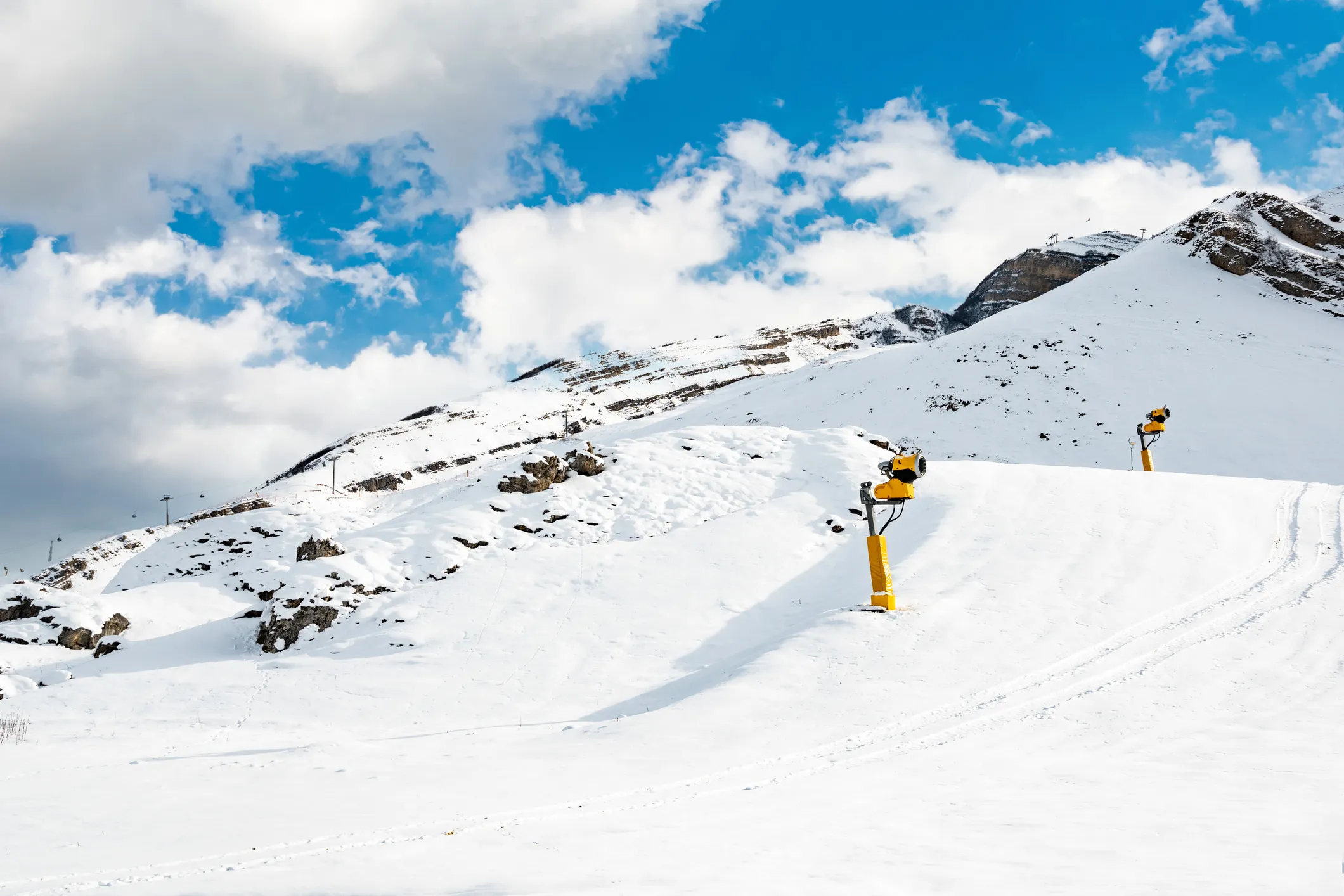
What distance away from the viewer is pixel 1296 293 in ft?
172

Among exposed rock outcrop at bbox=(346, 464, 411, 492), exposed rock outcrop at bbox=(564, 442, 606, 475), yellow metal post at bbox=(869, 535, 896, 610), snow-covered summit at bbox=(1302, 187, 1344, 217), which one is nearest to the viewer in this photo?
yellow metal post at bbox=(869, 535, 896, 610)

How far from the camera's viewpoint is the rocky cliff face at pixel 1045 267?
9638cm

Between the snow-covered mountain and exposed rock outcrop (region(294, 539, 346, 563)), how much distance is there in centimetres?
10

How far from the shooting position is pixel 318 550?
63.0 feet

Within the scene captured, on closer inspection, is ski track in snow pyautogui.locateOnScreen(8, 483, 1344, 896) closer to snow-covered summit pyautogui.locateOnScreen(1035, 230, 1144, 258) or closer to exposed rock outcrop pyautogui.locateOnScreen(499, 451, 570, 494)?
exposed rock outcrop pyautogui.locateOnScreen(499, 451, 570, 494)

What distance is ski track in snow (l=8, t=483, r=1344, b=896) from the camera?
5867 millimetres

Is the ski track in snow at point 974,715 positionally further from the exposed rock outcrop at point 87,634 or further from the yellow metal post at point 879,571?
the exposed rock outcrop at point 87,634

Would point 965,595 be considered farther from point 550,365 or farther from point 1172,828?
point 550,365

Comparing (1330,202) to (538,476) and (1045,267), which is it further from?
(538,476)

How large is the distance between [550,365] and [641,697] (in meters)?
122

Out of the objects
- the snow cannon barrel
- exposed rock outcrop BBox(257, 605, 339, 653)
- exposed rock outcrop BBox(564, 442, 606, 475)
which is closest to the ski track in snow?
the snow cannon barrel

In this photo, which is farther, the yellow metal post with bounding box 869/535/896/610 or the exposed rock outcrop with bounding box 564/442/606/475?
the exposed rock outcrop with bounding box 564/442/606/475

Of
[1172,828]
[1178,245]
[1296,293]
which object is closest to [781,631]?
[1172,828]

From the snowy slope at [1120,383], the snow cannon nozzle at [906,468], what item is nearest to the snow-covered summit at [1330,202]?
the snowy slope at [1120,383]
